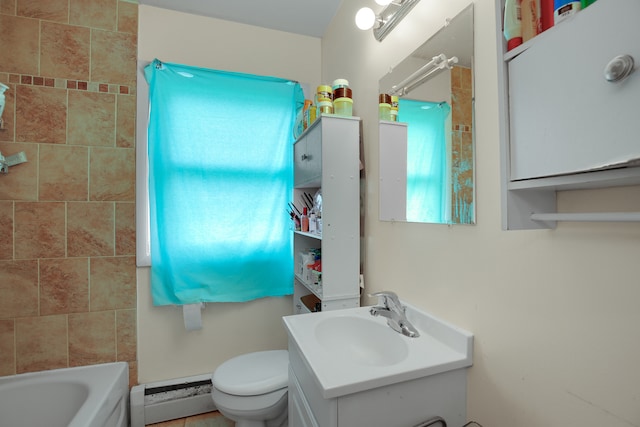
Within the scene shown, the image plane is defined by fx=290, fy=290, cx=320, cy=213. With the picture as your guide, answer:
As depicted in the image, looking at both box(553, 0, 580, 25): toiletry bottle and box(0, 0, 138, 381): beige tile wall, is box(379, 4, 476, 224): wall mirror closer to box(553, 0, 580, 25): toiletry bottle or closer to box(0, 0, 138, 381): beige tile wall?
box(553, 0, 580, 25): toiletry bottle

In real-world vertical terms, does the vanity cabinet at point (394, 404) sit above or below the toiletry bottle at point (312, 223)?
below

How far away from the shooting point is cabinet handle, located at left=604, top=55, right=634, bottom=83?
0.40 metres

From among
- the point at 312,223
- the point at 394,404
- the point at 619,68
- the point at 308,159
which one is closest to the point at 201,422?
the point at 312,223

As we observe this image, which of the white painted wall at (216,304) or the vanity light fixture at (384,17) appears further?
the white painted wall at (216,304)

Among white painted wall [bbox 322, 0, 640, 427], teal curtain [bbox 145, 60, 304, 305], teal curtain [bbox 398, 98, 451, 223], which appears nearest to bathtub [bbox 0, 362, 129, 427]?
teal curtain [bbox 145, 60, 304, 305]

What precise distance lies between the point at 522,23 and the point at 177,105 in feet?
5.95

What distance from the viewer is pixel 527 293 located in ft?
2.39

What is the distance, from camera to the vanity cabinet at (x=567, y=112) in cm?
41

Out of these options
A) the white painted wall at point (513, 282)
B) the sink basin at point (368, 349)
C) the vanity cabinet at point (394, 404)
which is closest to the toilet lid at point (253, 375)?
the sink basin at point (368, 349)

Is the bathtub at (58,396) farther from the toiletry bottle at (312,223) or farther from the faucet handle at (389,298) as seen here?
the faucet handle at (389,298)

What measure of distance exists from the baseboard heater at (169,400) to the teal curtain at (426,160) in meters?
1.70

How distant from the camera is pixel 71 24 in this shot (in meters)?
1.69

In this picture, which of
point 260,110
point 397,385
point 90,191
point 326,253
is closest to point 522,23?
point 397,385

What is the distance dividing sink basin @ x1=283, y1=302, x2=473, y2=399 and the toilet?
416 mm
